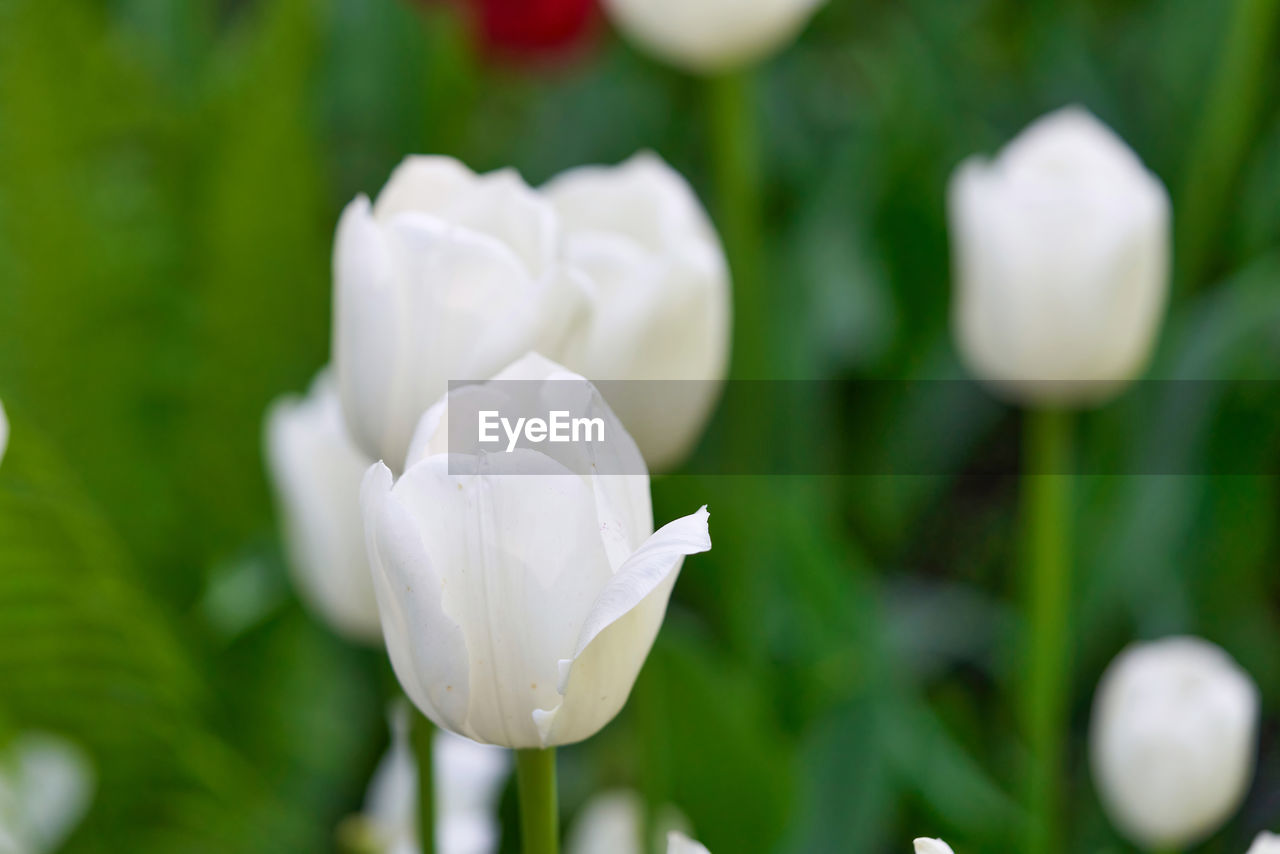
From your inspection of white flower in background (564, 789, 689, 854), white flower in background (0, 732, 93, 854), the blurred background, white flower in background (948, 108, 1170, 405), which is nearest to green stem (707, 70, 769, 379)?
the blurred background

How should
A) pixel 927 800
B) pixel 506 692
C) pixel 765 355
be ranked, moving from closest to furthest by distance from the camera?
pixel 506 692 → pixel 927 800 → pixel 765 355

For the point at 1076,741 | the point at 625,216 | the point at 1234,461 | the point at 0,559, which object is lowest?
the point at 1076,741

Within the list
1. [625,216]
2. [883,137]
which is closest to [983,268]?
[625,216]

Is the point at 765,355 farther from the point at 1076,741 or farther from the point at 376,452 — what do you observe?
the point at 376,452

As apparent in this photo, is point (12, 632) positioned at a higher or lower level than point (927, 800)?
higher

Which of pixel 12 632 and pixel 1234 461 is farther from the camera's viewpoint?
pixel 1234 461

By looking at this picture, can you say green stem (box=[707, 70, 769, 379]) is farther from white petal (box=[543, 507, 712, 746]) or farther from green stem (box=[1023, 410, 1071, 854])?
white petal (box=[543, 507, 712, 746])

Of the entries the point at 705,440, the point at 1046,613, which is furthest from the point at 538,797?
the point at 705,440
